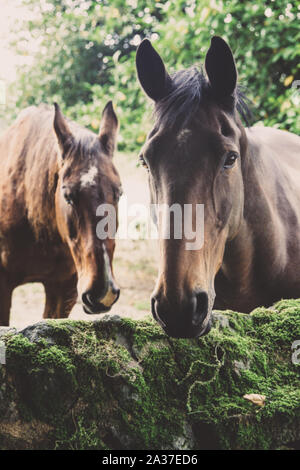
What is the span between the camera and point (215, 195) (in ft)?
6.75

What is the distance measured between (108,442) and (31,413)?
29cm

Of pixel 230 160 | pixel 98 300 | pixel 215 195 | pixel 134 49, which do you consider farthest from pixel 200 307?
pixel 134 49

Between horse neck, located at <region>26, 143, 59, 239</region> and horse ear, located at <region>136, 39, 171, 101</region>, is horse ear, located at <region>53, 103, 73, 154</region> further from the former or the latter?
horse ear, located at <region>136, 39, 171, 101</region>

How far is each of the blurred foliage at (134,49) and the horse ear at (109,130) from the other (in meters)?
0.33

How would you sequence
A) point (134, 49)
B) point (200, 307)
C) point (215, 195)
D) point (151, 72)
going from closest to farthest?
point (200, 307), point (215, 195), point (151, 72), point (134, 49)

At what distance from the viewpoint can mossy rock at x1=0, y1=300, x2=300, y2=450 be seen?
1699mm

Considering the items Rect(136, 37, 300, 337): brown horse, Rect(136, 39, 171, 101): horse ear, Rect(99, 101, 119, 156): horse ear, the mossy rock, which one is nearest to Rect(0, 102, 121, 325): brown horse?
Rect(99, 101, 119, 156): horse ear

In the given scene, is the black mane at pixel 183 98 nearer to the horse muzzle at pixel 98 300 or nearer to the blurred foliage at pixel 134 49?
the blurred foliage at pixel 134 49

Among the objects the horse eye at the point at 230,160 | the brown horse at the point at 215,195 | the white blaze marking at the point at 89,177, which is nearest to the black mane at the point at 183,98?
the brown horse at the point at 215,195

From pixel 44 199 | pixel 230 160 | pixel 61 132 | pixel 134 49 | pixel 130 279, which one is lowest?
pixel 130 279

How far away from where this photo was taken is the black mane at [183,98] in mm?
2069

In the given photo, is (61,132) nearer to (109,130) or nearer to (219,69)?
(109,130)

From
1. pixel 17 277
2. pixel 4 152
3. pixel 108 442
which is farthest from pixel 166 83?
pixel 4 152

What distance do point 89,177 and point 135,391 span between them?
2067 millimetres
